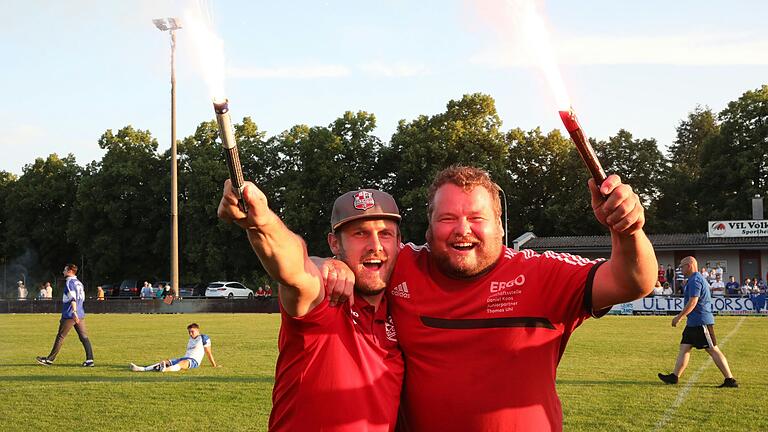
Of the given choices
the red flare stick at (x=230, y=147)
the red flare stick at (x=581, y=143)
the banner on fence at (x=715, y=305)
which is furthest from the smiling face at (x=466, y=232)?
the banner on fence at (x=715, y=305)

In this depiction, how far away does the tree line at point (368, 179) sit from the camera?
64.3m

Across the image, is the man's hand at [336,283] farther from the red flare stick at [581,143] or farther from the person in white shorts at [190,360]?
the person in white shorts at [190,360]

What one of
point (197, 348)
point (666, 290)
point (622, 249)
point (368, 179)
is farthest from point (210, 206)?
point (622, 249)

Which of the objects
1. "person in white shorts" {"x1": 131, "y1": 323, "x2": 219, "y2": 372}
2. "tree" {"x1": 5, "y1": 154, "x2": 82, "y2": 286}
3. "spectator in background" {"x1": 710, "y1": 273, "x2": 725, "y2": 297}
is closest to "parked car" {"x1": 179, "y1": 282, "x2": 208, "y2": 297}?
"tree" {"x1": 5, "y1": 154, "x2": 82, "y2": 286}

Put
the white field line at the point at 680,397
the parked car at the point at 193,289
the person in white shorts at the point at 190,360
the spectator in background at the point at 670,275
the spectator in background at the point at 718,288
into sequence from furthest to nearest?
the parked car at the point at 193,289, the spectator in background at the point at 670,275, the spectator in background at the point at 718,288, the person in white shorts at the point at 190,360, the white field line at the point at 680,397

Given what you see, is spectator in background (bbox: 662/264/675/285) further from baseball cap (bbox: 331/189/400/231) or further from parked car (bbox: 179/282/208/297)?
baseball cap (bbox: 331/189/400/231)

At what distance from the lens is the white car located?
60375 mm

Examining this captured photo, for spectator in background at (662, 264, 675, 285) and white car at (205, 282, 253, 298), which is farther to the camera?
white car at (205, 282, 253, 298)

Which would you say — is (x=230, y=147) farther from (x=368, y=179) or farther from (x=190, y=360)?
(x=368, y=179)

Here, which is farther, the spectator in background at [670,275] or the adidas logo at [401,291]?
the spectator in background at [670,275]

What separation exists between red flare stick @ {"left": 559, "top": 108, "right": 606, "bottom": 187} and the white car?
5792 cm

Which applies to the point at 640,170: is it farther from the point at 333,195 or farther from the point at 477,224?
the point at 477,224

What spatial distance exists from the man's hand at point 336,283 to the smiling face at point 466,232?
656mm

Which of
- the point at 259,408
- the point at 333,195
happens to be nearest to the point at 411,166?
the point at 333,195
